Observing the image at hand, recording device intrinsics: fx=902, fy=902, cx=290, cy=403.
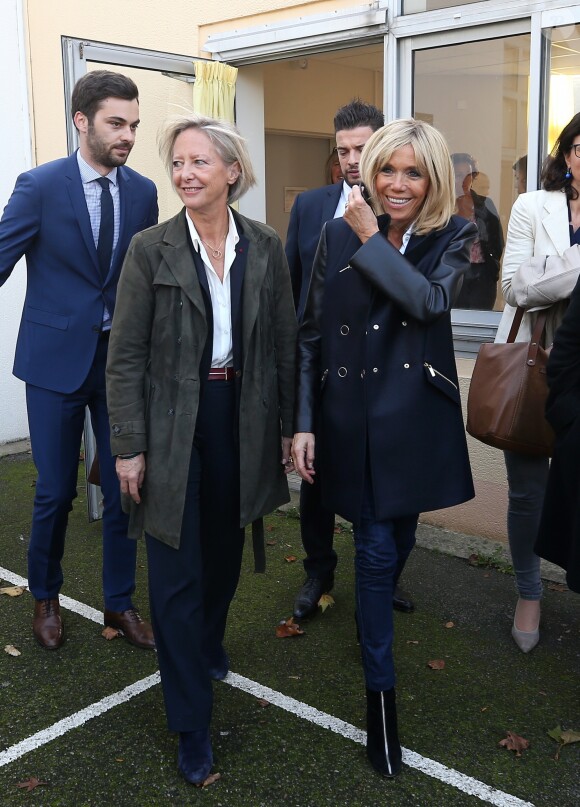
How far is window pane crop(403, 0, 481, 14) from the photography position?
524cm

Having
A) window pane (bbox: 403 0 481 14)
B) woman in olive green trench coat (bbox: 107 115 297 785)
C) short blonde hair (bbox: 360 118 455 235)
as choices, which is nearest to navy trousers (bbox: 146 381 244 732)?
woman in olive green trench coat (bbox: 107 115 297 785)

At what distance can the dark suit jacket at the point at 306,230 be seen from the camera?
4039mm

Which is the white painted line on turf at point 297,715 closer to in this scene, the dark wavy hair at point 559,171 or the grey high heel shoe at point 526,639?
the grey high heel shoe at point 526,639

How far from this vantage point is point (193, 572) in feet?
9.64

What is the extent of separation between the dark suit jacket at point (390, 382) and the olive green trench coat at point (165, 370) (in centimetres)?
27

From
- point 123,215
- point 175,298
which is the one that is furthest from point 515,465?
point 123,215

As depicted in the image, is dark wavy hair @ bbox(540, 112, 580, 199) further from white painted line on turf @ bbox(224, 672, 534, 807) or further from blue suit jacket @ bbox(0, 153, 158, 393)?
white painted line on turf @ bbox(224, 672, 534, 807)

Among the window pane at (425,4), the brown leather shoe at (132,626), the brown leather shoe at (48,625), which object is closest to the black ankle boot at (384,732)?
the brown leather shoe at (132,626)

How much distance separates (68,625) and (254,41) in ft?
13.5

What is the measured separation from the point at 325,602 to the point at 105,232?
1.95 m

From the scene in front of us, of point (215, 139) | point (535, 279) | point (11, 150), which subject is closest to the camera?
point (215, 139)

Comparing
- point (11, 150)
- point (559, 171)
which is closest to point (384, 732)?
point (559, 171)

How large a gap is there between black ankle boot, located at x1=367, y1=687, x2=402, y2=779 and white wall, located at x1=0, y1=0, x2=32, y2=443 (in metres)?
5.45

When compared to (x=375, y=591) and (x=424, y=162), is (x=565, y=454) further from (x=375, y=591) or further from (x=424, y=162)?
(x=424, y=162)
